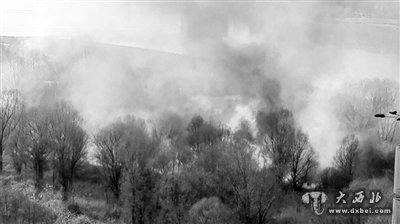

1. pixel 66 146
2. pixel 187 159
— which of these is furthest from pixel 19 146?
pixel 187 159

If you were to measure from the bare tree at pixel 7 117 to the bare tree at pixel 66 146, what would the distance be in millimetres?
→ 1399

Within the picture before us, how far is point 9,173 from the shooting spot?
12.3 m

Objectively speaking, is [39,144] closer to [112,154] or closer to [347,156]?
[112,154]

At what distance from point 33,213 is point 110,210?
5.92ft

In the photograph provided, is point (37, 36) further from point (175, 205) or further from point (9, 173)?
point (175, 205)

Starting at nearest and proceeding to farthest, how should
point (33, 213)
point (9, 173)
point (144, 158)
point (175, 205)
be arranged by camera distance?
point (33, 213) < point (175, 205) < point (144, 158) < point (9, 173)

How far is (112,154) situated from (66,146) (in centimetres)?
128

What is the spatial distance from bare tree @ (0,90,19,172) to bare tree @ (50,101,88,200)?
140 centimetres

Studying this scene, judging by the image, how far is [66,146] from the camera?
12.3 meters

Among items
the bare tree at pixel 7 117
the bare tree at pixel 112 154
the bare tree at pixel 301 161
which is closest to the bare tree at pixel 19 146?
the bare tree at pixel 7 117

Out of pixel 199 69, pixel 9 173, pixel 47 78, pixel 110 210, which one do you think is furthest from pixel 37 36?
pixel 110 210

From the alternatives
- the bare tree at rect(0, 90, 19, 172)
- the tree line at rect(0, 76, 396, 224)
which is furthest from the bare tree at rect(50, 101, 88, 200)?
the bare tree at rect(0, 90, 19, 172)

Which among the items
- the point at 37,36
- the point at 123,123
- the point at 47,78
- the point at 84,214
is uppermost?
the point at 37,36

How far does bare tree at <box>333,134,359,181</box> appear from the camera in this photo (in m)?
11.8
